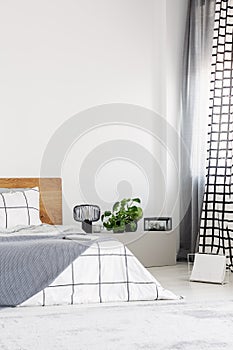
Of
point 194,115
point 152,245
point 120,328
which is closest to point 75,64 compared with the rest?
point 194,115

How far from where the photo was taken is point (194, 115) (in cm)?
643

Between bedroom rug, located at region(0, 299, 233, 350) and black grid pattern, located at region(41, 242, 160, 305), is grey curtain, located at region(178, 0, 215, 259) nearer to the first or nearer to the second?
black grid pattern, located at region(41, 242, 160, 305)

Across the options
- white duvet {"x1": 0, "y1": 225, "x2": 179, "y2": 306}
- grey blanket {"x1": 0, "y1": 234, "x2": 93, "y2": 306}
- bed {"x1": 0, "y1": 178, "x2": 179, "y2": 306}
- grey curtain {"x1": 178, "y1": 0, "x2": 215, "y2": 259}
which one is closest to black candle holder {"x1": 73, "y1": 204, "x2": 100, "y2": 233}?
grey curtain {"x1": 178, "y1": 0, "x2": 215, "y2": 259}

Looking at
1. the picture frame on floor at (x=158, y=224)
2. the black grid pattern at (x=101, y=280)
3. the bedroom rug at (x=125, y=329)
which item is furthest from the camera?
the picture frame on floor at (x=158, y=224)

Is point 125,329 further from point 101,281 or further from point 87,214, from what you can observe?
point 87,214

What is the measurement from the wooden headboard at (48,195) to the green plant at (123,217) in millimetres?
396

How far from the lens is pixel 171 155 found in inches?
259

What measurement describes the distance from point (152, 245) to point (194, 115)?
1.21 m

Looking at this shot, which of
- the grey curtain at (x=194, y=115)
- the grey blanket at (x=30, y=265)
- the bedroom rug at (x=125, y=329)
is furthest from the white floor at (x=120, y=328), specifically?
the grey curtain at (x=194, y=115)

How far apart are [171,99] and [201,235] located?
1.26 metres

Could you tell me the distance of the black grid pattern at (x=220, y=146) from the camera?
19.9 ft

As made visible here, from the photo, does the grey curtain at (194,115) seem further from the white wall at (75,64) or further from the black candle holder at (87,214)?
the black candle holder at (87,214)

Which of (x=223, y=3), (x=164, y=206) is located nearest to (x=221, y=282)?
(x=164, y=206)

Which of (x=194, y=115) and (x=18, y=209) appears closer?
(x=18, y=209)
